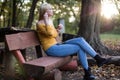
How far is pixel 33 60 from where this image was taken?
5.14 m

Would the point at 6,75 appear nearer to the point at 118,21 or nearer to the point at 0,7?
the point at 0,7

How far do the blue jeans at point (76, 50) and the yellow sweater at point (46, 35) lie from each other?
0.10 meters

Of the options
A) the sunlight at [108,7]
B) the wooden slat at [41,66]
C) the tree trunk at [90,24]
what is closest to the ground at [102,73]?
the wooden slat at [41,66]

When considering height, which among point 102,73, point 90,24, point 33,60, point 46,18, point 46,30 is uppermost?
point 46,18

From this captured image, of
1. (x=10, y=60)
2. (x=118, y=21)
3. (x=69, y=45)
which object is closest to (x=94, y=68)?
(x=69, y=45)

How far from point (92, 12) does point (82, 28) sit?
1.95ft

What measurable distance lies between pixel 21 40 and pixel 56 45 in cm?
66

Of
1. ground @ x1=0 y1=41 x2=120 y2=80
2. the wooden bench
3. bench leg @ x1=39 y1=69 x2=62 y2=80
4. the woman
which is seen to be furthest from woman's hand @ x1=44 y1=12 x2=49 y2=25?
ground @ x1=0 y1=41 x2=120 y2=80

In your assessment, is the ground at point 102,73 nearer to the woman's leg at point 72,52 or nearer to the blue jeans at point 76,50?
the woman's leg at point 72,52

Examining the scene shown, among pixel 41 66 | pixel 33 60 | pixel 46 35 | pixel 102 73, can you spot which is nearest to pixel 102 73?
pixel 102 73

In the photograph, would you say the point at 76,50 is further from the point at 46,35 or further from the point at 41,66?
the point at 41,66

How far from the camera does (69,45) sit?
5625mm

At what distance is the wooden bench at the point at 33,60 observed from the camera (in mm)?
4659

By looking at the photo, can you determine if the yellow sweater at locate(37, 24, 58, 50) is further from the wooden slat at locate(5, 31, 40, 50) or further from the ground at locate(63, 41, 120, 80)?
the ground at locate(63, 41, 120, 80)
